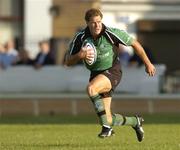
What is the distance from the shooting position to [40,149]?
482 inches

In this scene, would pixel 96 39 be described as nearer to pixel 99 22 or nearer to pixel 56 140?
pixel 99 22

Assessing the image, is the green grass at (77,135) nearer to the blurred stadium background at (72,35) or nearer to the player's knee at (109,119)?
the player's knee at (109,119)

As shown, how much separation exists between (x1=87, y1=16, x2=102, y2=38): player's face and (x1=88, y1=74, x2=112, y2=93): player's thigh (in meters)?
0.58

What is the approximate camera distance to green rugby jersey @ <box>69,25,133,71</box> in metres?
12.9

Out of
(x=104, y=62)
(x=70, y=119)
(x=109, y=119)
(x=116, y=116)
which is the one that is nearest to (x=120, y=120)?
(x=116, y=116)

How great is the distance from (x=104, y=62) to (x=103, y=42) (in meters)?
0.28

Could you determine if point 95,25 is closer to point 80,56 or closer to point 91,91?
point 80,56

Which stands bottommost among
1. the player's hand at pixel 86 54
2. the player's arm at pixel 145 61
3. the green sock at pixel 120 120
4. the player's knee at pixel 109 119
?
the green sock at pixel 120 120

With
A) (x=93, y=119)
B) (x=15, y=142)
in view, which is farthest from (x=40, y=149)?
(x=93, y=119)

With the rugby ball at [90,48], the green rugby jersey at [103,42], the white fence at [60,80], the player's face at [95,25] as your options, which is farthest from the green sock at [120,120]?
the white fence at [60,80]

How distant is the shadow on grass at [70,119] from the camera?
66.8 ft

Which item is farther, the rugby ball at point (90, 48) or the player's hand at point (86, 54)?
the rugby ball at point (90, 48)

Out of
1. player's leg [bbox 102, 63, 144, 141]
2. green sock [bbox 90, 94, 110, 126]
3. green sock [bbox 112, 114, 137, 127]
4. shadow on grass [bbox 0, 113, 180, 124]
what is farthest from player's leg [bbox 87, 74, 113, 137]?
shadow on grass [bbox 0, 113, 180, 124]

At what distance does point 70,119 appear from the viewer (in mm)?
21578
